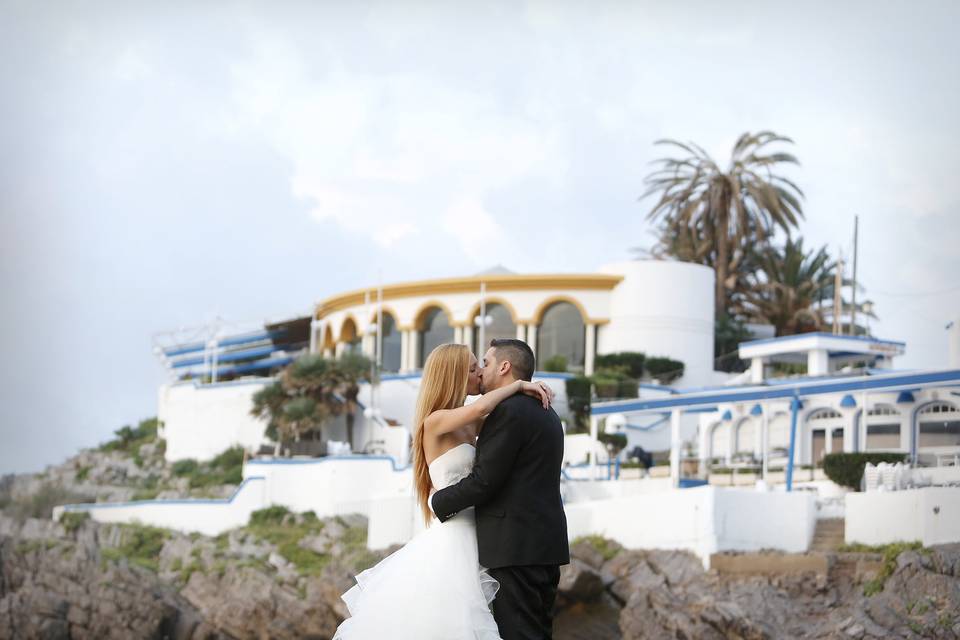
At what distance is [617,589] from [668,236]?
94.1 feet

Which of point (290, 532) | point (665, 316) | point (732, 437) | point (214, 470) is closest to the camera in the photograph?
point (732, 437)

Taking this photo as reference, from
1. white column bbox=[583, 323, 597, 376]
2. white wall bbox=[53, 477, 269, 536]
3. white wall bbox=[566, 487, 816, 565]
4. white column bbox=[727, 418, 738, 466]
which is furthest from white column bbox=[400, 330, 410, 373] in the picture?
white wall bbox=[566, 487, 816, 565]

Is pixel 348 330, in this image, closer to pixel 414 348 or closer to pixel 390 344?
pixel 390 344

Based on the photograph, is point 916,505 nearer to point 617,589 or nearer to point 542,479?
point 617,589

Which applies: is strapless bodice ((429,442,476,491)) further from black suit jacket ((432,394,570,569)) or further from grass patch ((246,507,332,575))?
grass patch ((246,507,332,575))

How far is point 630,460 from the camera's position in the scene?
87.5ft

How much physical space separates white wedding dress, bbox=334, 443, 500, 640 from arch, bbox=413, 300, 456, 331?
114ft

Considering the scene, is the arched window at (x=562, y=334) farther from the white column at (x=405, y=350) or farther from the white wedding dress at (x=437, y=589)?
the white wedding dress at (x=437, y=589)

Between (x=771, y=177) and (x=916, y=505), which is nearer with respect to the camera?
(x=916, y=505)

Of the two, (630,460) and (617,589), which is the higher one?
(630,460)

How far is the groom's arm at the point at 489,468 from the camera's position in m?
4.64

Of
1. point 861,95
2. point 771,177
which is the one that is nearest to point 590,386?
point 861,95

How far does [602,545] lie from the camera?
20344 mm

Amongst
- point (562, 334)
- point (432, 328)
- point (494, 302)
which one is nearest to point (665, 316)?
point (562, 334)
